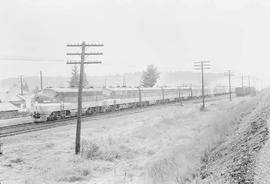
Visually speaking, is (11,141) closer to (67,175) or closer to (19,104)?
(67,175)

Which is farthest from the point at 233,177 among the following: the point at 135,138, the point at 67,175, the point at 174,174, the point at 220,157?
the point at 135,138

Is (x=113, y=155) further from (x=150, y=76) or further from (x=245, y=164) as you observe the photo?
(x=150, y=76)

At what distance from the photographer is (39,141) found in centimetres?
1786

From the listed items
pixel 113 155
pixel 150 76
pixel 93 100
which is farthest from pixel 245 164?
pixel 150 76

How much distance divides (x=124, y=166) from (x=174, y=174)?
4605mm

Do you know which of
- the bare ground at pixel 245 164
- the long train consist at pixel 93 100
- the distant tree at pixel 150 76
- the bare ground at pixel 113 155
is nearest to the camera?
the bare ground at pixel 245 164

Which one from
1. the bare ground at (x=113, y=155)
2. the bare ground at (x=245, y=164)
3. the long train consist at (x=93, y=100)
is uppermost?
the long train consist at (x=93, y=100)

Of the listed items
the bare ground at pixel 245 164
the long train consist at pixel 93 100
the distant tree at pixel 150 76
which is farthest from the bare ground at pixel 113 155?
the distant tree at pixel 150 76

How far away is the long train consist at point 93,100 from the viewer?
25.0 meters

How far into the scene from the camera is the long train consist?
25.0 meters

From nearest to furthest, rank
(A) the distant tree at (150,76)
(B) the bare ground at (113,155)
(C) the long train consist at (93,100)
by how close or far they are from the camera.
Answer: (B) the bare ground at (113,155) → (C) the long train consist at (93,100) → (A) the distant tree at (150,76)

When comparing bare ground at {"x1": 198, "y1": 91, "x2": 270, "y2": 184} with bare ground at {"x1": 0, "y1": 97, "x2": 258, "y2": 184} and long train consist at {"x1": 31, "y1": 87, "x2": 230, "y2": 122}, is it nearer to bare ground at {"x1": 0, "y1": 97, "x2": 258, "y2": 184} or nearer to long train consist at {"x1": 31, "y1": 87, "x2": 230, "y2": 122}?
bare ground at {"x1": 0, "y1": 97, "x2": 258, "y2": 184}

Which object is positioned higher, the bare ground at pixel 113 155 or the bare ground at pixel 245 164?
the bare ground at pixel 245 164

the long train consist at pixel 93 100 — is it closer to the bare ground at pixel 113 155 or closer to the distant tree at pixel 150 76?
the bare ground at pixel 113 155
